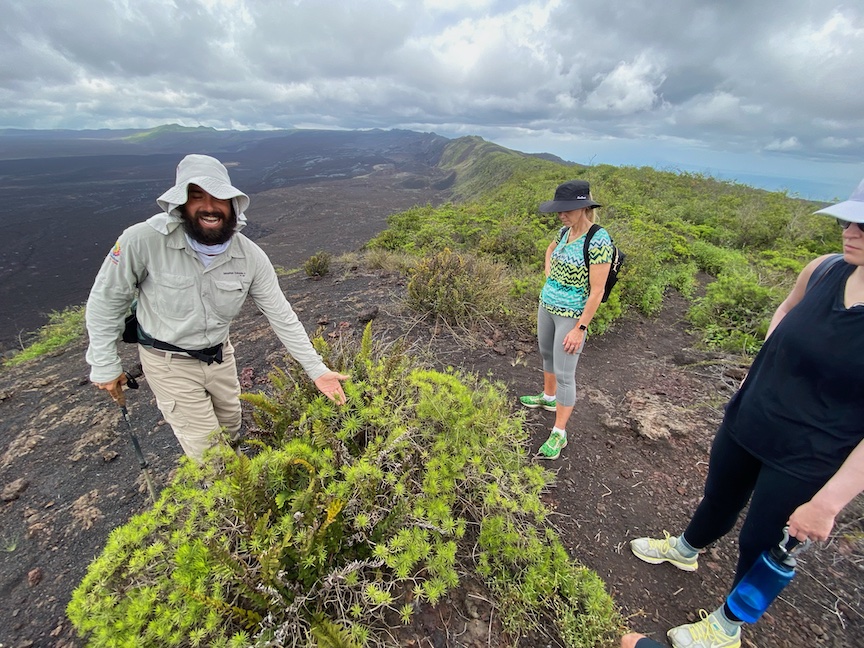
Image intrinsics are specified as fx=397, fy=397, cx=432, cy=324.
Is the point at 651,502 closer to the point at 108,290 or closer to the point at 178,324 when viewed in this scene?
the point at 178,324

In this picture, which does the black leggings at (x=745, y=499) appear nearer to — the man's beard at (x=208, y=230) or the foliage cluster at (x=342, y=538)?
the foliage cluster at (x=342, y=538)

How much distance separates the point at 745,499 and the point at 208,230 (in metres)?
2.74

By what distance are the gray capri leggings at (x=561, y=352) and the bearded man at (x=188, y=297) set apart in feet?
4.83

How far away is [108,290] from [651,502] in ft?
10.9

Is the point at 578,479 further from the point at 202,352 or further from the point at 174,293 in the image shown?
the point at 174,293

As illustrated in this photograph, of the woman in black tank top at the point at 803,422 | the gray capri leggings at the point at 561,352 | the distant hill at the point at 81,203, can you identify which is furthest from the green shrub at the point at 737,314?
the distant hill at the point at 81,203

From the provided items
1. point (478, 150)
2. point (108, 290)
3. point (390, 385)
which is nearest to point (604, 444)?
point (390, 385)

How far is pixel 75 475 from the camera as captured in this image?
2957 mm

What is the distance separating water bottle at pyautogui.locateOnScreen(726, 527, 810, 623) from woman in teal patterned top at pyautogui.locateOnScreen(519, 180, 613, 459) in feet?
4.26

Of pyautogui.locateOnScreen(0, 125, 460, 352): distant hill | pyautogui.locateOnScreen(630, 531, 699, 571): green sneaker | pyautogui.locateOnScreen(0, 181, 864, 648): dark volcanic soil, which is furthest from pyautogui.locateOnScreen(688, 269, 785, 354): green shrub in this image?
pyautogui.locateOnScreen(0, 125, 460, 352): distant hill

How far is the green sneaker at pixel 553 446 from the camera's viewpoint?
9.36ft

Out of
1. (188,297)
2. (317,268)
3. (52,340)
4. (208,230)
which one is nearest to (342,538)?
(188,297)

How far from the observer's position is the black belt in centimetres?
204

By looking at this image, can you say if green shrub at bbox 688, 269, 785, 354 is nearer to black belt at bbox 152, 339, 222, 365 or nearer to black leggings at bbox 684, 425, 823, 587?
black leggings at bbox 684, 425, 823, 587
